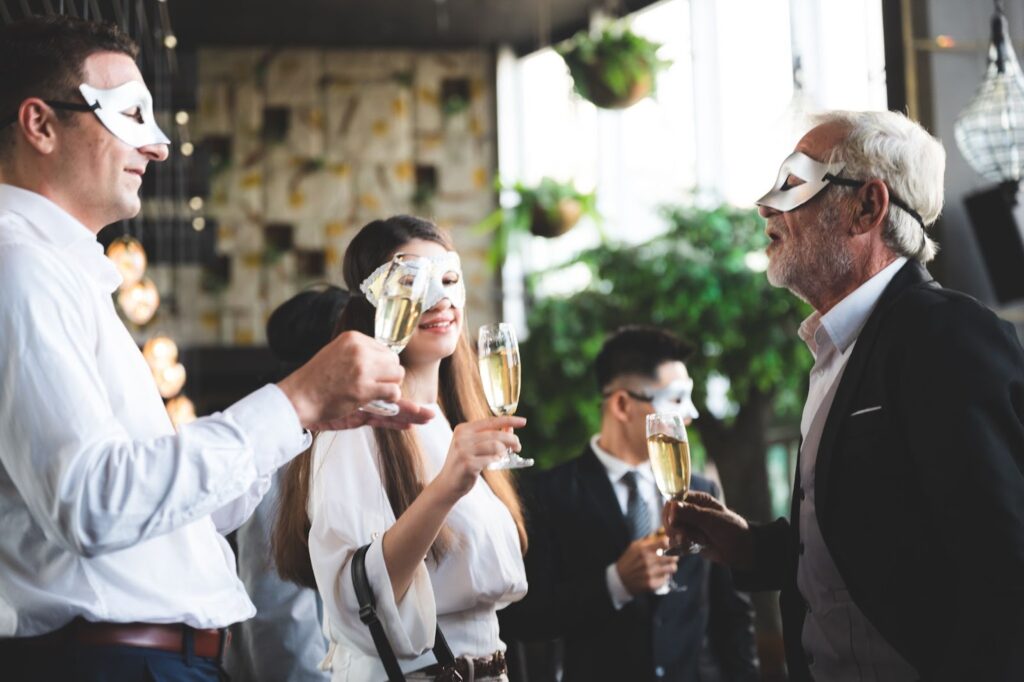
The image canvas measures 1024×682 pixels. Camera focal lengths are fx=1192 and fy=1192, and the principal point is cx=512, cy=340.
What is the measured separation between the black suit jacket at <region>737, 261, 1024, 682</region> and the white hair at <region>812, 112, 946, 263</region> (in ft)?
0.62

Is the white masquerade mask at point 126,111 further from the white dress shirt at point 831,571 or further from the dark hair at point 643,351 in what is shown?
the dark hair at point 643,351

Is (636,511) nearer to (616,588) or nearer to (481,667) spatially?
(616,588)

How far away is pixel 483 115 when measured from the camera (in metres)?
10.3

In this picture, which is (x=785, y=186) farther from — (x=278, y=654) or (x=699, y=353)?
(x=699, y=353)

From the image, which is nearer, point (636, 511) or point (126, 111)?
point (126, 111)

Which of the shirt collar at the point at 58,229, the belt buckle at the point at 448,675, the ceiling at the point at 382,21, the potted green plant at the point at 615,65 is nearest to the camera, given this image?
the shirt collar at the point at 58,229

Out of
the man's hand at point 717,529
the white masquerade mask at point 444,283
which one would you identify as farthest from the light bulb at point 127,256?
the man's hand at point 717,529

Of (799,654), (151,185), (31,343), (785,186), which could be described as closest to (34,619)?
(31,343)

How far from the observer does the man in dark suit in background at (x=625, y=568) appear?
3.37 metres

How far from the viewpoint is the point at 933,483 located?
198cm

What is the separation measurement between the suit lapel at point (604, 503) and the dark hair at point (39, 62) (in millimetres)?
2228

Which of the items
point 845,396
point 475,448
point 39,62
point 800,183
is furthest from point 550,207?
point 39,62

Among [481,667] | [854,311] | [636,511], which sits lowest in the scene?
[481,667]

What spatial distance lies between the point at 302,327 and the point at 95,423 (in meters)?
1.72
